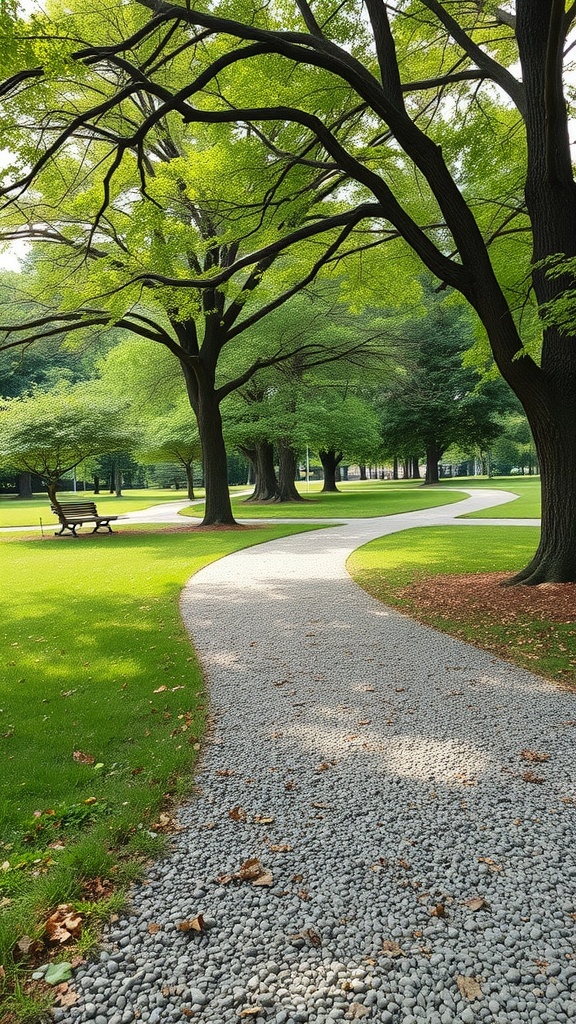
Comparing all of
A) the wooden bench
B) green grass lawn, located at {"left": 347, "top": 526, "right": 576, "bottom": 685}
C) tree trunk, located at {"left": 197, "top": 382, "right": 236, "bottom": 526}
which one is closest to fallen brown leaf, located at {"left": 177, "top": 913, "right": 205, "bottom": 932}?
green grass lawn, located at {"left": 347, "top": 526, "right": 576, "bottom": 685}

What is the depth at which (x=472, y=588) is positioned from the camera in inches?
335

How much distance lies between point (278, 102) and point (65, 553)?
435 inches

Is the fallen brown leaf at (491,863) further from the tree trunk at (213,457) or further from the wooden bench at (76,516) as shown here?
the wooden bench at (76,516)

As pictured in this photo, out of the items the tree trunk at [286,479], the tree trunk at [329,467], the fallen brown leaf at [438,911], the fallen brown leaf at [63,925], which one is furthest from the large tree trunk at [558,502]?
the tree trunk at [329,467]

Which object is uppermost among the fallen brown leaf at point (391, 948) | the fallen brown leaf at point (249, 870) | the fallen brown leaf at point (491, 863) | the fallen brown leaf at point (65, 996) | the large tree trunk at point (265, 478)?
the large tree trunk at point (265, 478)

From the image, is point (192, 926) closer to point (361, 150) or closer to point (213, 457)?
point (361, 150)

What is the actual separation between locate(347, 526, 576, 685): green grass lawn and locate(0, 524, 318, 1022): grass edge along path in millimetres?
3158

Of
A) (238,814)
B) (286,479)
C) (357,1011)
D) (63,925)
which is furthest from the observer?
(286,479)

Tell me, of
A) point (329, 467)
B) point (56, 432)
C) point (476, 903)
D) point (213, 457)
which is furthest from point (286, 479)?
point (476, 903)

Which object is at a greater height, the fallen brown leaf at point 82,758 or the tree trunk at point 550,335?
the tree trunk at point 550,335

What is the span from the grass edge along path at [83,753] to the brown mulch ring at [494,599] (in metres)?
3.56

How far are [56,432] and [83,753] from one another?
15301mm

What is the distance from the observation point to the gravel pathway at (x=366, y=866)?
1.97 m

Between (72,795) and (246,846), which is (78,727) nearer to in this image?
(72,795)
